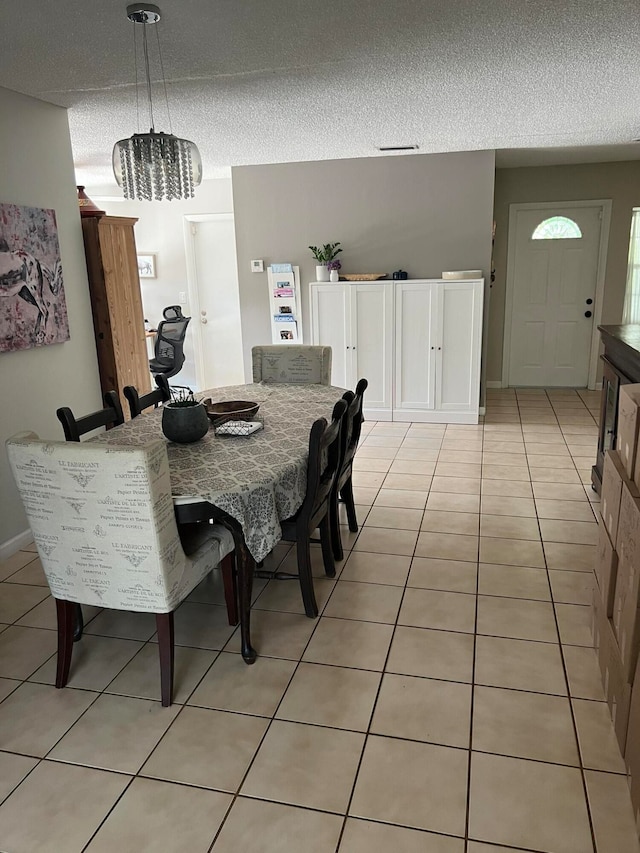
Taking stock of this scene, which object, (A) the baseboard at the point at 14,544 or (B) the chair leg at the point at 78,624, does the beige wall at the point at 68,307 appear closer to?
(A) the baseboard at the point at 14,544

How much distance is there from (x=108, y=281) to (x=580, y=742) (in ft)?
11.8

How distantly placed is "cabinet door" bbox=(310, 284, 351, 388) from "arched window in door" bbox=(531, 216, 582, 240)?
2606mm

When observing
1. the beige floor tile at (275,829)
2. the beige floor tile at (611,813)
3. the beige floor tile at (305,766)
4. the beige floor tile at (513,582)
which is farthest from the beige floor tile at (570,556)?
the beige floor tile at (275,829)

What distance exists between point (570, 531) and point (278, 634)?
1.77 meters

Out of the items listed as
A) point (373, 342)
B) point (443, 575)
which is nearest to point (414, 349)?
point (373, 342)

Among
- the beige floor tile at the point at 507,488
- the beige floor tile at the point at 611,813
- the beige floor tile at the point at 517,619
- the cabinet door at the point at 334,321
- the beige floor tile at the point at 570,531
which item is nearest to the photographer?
the beige floor tile at the point at 611,813

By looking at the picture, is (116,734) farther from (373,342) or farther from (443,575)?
(373,342)

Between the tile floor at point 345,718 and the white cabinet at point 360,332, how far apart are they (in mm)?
2517

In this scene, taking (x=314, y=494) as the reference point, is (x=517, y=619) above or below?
below

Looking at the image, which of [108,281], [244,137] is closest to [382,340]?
[244,137]

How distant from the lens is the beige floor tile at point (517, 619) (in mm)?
2453

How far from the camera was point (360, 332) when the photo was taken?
557cm

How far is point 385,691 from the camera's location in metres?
2.15

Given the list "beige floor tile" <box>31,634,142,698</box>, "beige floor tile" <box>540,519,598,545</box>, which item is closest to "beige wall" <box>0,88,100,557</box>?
"beige floor tile" <box>31,634,142,698</box>
